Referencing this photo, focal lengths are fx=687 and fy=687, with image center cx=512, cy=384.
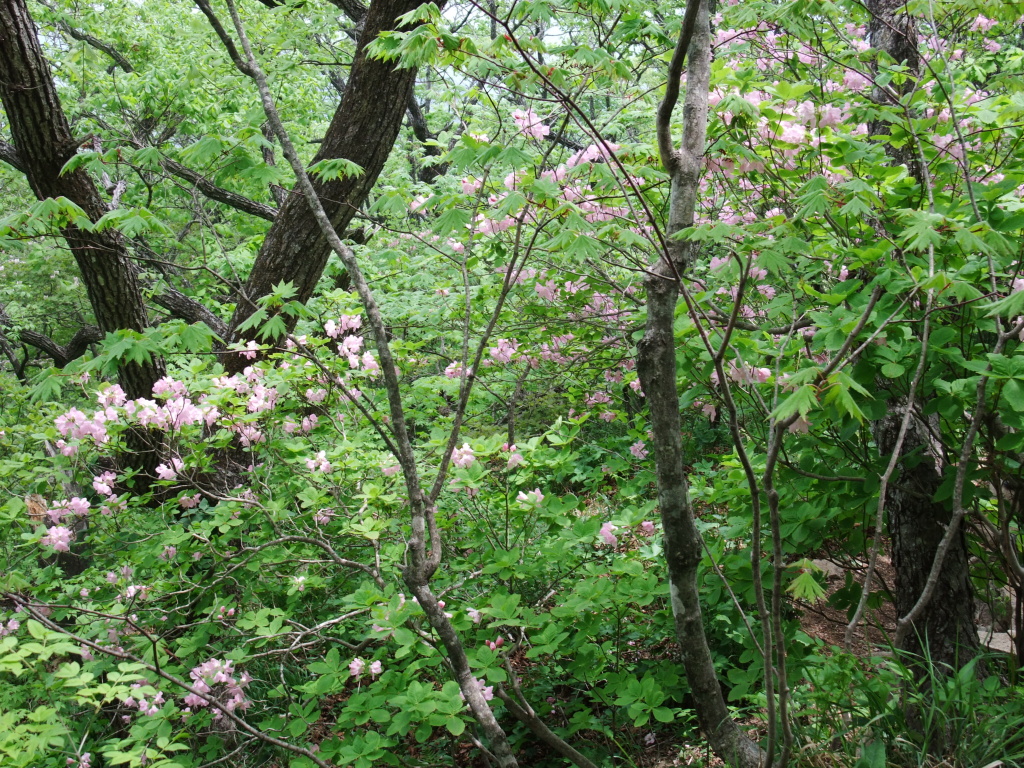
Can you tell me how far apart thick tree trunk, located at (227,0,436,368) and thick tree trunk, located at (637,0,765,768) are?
2.00 m

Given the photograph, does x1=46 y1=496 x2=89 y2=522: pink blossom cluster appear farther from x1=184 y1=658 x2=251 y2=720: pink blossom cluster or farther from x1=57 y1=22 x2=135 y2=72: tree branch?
x1=57 y1=22 x2=135 y2=72: tree branch

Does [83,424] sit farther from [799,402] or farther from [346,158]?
[799,402]

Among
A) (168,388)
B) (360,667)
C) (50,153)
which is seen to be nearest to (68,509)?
(168,388)

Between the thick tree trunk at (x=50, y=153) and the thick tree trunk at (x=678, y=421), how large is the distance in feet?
8.36

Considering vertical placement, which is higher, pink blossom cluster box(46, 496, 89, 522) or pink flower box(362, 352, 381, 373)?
pink flower box(362, 352, 381, 373)

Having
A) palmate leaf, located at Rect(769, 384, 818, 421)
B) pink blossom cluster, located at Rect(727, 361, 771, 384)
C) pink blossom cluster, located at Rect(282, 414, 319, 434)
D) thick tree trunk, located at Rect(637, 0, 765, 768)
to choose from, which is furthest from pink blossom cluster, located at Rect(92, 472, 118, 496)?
palmate leaf, located at Rect(769, 384, 818, 421)

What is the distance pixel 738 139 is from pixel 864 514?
54.8 inches

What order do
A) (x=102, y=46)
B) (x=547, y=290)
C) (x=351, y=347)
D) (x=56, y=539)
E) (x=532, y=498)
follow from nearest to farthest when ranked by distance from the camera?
(x=532, y=498)
(x=56, y=539)
(x=351, y=347)
(x=547, y=290)
(x=102, y=46)

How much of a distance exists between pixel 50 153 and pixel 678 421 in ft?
12.0

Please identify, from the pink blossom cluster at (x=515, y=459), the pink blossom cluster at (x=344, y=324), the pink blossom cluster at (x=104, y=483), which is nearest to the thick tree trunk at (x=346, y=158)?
the pink blossom cluster at (x=344, y=324)

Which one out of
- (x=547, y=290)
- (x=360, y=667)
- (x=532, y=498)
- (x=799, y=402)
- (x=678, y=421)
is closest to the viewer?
(x=799, y=402)

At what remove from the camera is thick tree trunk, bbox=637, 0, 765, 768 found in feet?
6.73

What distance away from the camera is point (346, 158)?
3.67m

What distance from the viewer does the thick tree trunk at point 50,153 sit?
354cm
